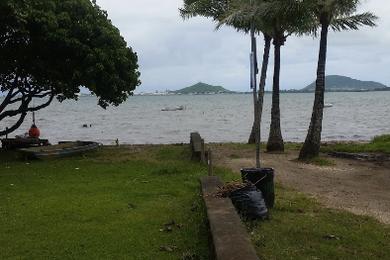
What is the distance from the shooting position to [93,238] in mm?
8547

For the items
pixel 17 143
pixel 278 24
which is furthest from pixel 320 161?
pixel 17 143

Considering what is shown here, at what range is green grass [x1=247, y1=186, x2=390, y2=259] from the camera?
25.6ft

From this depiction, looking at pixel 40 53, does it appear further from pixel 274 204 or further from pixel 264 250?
pixel 264 250

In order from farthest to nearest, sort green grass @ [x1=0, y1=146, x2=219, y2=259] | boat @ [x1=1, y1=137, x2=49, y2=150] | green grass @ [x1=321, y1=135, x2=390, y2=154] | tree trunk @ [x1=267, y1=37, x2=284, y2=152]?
tree trunk @ [x1=267, y1=37, x2=284, y2=152] → boat @ [x1=1, y1=137, x2=49, y2=150] → green grass @ [x1=321, y1=135, x2=390, y2=154] → green grass @ [x1=0, y1=146, x2=219, y2=259]

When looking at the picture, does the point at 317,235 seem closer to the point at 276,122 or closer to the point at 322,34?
the point at 322,34

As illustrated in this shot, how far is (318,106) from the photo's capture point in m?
20.2

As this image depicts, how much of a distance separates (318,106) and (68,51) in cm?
992

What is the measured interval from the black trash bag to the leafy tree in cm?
1183

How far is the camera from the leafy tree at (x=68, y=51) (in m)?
19.4

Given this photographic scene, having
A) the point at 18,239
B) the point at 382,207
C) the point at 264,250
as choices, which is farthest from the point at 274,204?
the point at 18,239

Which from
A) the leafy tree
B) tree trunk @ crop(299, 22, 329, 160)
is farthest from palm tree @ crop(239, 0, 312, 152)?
the leafy tree

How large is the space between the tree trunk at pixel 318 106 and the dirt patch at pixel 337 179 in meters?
0.77

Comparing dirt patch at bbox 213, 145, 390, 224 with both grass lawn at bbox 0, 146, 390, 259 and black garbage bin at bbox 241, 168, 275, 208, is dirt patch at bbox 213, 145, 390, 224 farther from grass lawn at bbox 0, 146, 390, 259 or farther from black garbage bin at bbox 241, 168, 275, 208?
black garbage bin at bbox 241, 168, 275, 208

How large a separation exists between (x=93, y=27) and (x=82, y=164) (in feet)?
19.6
